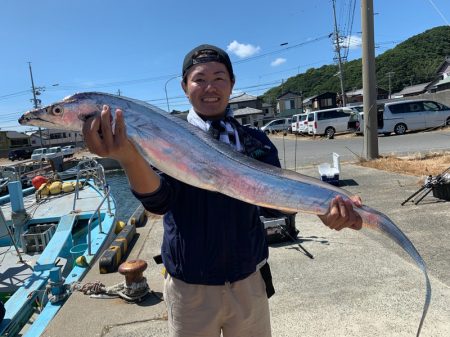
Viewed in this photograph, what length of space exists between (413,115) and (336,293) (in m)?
24.1

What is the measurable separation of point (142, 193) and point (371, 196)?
7.55 m

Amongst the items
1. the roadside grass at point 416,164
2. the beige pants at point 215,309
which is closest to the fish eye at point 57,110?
the beige pants at point 215,309

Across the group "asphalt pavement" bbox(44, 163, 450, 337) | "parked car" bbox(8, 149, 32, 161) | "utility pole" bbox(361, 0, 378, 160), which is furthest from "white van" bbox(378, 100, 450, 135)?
"parked car" bbox(8, 149, 32, 161)

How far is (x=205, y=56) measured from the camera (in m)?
2.01

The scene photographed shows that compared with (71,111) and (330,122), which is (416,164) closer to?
(71,111)

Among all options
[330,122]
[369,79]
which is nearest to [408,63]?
[330,122]

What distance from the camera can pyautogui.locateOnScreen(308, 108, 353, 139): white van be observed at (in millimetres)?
28900

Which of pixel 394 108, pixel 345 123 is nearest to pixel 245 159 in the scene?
pixel 394 108

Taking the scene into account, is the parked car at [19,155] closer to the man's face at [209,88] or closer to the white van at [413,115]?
the white van at [413,115]

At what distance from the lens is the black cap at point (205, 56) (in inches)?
79.0

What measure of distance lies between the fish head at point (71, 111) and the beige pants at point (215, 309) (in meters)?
0.95

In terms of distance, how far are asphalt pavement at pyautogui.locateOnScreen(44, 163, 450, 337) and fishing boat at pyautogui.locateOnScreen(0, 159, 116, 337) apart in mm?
943

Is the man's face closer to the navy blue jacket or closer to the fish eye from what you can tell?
the navy blue jacket

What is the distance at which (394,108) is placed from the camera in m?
25.0
